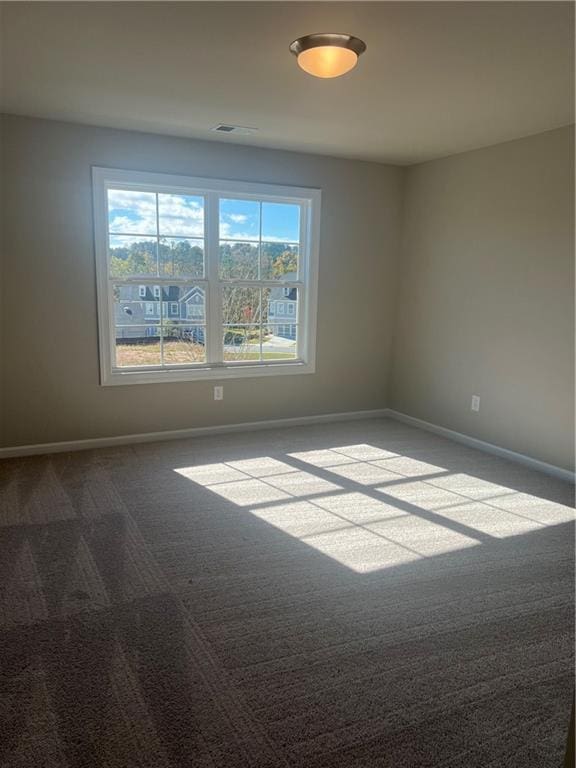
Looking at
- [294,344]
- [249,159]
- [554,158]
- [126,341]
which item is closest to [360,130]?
[249,159]

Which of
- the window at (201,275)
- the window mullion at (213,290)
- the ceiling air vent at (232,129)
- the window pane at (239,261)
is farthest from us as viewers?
the window pane at (239,261)

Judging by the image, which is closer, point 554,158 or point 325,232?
point 554,158

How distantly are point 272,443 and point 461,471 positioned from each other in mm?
1543

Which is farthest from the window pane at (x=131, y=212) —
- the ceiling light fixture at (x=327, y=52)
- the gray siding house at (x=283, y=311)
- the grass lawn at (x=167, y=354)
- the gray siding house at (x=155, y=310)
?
the ceiling light fixture at (x=327, y=52)

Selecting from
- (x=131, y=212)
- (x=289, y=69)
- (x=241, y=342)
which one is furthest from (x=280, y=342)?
(x=289, y=69)

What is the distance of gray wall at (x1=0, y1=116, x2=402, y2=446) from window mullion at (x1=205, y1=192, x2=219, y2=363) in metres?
0.25

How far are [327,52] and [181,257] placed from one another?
240 centimetres

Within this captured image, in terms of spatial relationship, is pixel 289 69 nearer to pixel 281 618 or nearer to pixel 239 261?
pixel 239 261

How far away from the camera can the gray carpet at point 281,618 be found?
1.67 m

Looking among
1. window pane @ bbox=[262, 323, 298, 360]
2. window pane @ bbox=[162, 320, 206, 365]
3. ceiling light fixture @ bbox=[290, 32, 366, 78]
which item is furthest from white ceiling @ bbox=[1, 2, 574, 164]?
window pane @ bbox=[262, 323, 298, 360]

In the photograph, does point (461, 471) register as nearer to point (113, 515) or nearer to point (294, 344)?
point (294, 344)

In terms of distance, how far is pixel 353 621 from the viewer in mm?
2232

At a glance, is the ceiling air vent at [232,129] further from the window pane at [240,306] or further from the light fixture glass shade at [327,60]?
the light fixture glass shade at [327,60]

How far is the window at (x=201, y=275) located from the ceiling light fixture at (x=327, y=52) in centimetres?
208
